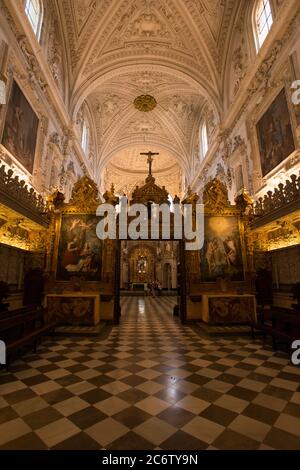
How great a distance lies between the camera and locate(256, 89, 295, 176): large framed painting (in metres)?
8.00

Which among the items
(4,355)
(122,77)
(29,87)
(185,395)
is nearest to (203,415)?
(185,395)

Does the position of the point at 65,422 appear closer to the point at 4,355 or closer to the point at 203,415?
the point at 203,415

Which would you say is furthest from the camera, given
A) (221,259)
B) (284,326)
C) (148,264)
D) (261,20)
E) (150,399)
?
(148,264)

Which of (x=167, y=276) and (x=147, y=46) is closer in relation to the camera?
(x=147, y=46)

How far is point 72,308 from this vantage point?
767cm

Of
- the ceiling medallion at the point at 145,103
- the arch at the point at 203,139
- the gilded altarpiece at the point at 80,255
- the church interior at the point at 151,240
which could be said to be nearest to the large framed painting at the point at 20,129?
the church interior at the point at 151,240

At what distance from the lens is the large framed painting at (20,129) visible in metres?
7.82

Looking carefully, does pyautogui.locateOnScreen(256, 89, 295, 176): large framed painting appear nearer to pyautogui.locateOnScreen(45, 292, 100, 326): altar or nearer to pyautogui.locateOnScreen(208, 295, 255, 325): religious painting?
pyautogui.locateOnScreen(208, 295, 255, 325): religious painting

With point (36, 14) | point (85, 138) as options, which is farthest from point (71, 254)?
point (85, 138)

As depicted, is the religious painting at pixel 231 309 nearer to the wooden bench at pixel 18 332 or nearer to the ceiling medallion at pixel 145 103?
the wooden bench at pixel 18 332

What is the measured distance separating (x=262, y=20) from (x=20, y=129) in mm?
11321

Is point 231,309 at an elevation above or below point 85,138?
below

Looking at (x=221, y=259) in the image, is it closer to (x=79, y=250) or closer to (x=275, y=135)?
(x=275, y=135)

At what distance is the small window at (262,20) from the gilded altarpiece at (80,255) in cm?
1020
